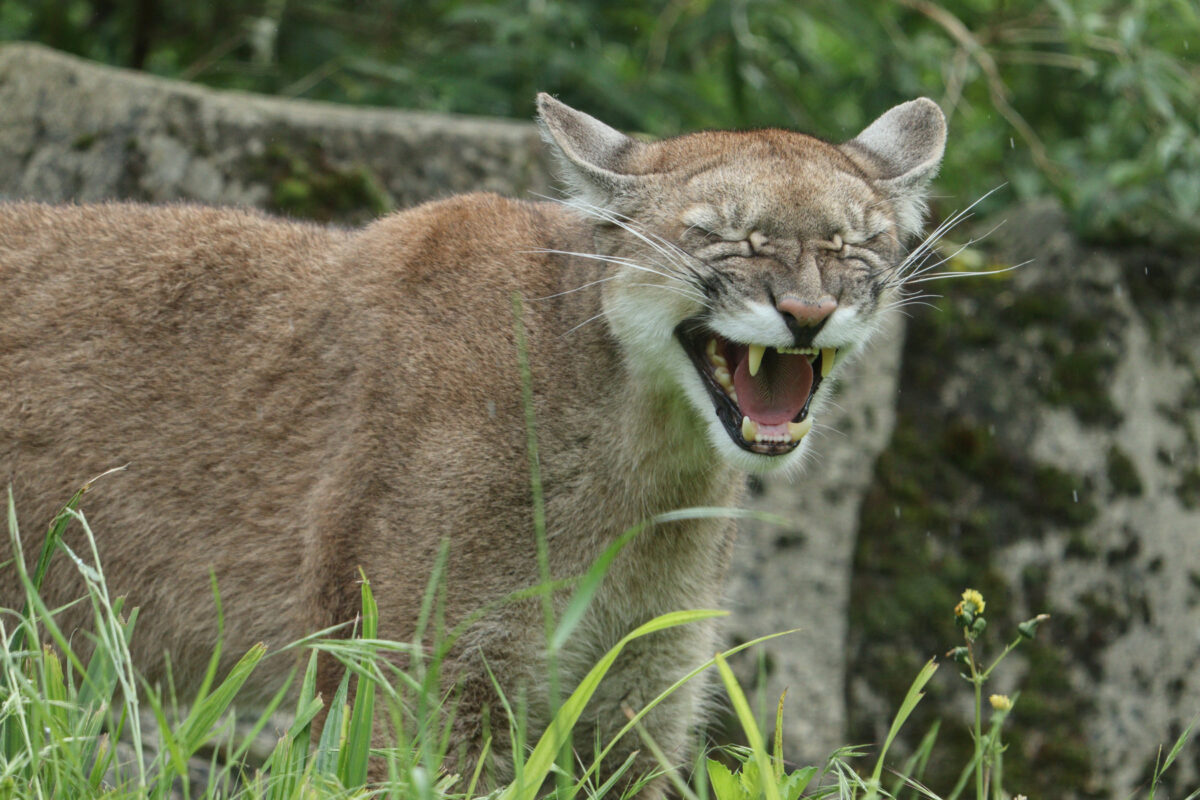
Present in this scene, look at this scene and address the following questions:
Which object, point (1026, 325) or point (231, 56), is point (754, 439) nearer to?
point (1026, 325)

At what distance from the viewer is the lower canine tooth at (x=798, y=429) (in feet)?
12.3

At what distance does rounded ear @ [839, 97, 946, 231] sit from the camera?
4.27m

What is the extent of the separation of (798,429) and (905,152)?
1.23 m

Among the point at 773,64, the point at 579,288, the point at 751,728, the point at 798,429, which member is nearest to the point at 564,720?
the point at 751,728

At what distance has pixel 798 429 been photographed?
3.76 metres

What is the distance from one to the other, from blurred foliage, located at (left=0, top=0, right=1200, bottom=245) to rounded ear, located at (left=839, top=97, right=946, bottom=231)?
224 cm

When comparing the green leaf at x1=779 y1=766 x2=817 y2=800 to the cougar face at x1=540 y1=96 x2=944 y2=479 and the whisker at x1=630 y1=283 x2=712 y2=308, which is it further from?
the whisker at x1=630 y1=283 x2=712 y2=308

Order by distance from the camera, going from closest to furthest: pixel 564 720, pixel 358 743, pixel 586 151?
pixel 564 720 → pixel 358 743 → pixel 586 151

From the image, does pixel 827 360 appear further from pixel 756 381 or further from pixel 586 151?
pixel 586 151

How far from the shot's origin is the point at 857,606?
6.62 metres

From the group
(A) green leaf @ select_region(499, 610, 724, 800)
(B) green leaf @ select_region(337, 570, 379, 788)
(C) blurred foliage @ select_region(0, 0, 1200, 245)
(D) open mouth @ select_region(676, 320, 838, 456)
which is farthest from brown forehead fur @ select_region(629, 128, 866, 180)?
(C) blurred foliage @ select_region(0, 0, 1200, 245)

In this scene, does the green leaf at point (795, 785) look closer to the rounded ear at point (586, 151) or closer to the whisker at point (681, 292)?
the whisker at point (681, 292)

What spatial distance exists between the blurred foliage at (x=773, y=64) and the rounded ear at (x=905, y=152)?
2.24 meters

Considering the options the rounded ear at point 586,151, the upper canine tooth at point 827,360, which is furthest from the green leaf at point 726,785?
the rounded ear at point 586,151
